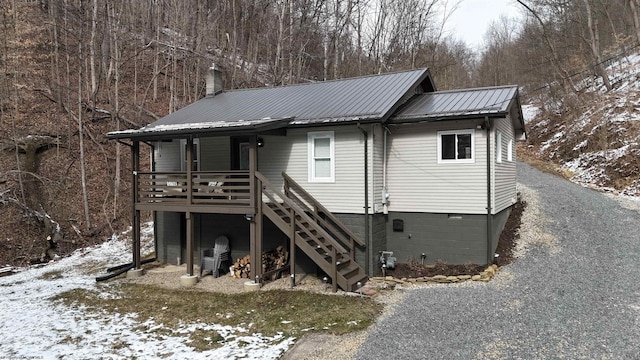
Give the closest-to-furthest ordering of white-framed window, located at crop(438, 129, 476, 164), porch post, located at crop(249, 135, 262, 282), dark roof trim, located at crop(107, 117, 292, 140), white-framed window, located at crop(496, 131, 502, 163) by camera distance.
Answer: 1. dark roof trim, located at crop(107, 117, 292, 140)
2. porch post, located at crop(249, 135, 262, 282)
3. white-framed window, located at crop(438, 129, 476, 164)
4. white-framed window, located at crop(496, 131, 502, 163)

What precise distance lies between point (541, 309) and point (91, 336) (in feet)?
26.6

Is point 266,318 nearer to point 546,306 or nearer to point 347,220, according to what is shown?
point 347,220

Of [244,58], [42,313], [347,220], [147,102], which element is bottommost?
[42,313]

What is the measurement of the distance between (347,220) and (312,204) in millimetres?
1042

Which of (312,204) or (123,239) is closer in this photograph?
(312,204)

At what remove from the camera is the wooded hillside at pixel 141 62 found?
54.7ft

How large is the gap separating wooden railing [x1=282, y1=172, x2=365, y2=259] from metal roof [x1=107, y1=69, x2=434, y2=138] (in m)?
1.74

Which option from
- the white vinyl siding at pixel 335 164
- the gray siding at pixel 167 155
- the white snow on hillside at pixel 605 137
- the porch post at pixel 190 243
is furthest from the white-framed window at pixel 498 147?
the gray siding at pixel 167 155

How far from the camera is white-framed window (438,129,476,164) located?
32.8 feet

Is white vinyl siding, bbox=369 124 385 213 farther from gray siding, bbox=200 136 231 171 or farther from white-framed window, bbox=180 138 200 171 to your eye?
white-framed window, bbox=180 138 200 171

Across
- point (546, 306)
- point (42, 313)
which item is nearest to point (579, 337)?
point (546, 306)

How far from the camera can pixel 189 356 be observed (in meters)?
6.19

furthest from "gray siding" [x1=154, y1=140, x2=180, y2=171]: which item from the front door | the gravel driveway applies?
the gravel driveway

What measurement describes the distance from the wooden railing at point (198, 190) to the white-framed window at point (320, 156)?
182 centimetres
